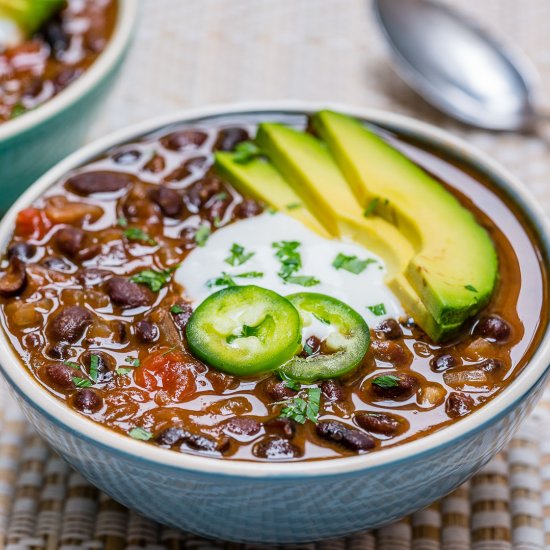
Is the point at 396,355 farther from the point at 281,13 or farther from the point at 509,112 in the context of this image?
the point at 281,13

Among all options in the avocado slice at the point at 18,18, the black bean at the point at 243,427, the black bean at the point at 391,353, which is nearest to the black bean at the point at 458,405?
the black bean at the point at 391,353

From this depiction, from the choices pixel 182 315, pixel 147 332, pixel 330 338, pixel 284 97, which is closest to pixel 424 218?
pixel 330 338

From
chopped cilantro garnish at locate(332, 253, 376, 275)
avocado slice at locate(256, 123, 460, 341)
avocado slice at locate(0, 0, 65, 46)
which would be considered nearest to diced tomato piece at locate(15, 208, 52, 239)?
avocado slice at locate(256, 123, 460, 341)

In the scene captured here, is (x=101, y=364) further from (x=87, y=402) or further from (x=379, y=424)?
(x=379, y=424)

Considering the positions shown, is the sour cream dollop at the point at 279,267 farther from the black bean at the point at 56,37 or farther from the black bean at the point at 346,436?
the black bean at the point at 56,37

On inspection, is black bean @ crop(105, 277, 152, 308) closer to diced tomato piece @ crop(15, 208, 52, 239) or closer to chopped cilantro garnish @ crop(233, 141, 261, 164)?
diced tomato piece @ crop(15, 208, 52, 239)

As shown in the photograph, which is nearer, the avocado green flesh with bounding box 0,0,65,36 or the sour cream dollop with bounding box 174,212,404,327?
the sour cream dollop with bounding box 174,212,404,327
